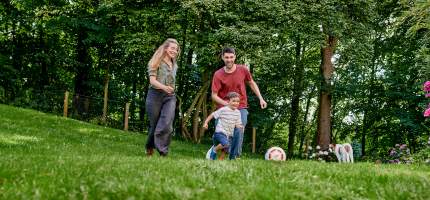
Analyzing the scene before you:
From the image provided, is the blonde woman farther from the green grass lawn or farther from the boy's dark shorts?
the green grass lawn

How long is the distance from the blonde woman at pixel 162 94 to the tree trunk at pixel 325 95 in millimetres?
17222

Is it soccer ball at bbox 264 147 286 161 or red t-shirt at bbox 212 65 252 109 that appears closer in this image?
red t-shirt at bbox 212 65 252 109

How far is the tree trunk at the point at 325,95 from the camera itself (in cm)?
2617

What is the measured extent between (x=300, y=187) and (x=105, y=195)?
5.88 ft

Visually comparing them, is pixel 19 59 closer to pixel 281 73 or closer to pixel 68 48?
pixel 68 48

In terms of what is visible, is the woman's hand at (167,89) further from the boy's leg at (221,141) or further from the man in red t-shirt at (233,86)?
the boy's leg at (221,141)

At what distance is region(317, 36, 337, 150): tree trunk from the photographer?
2617cm

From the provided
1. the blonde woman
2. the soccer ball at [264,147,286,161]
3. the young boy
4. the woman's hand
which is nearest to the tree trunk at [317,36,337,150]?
the soccer ball at [264,147,286,161]

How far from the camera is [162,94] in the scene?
32.4 feet

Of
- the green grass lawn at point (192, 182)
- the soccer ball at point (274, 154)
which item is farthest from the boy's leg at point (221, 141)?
the green grass lawn at point (192, 182)

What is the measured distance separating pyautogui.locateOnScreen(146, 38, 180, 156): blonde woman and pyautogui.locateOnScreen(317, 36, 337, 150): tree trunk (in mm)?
17222

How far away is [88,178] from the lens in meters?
5.02

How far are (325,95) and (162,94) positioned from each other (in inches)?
715

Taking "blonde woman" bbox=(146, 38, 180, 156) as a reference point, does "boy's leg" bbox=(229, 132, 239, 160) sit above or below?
below
